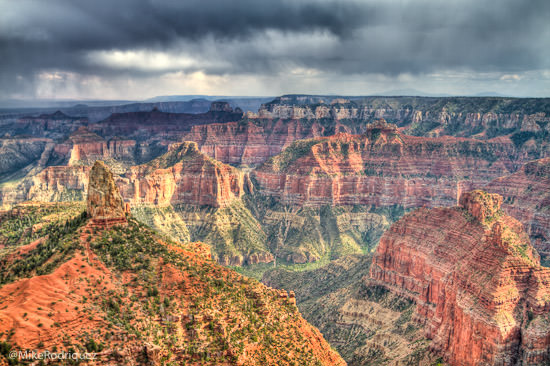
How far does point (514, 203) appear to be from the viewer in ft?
617

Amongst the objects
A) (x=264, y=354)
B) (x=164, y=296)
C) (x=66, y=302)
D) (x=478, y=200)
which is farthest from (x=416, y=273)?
(x=66, y=302)

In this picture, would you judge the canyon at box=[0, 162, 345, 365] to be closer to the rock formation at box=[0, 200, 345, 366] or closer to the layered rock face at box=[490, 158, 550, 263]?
the rock formation at box=[0, 200, 345, 366]

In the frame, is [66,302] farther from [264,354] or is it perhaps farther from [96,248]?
[264,354]

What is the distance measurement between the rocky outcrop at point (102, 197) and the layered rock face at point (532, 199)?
144 meters

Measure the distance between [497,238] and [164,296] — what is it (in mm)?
59563

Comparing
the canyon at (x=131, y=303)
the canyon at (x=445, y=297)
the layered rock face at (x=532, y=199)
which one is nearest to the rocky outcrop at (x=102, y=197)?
the canyon at (x=131, y=303)

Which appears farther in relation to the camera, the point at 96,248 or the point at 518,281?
the point at 518,281

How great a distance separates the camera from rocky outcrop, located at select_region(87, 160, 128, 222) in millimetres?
70000

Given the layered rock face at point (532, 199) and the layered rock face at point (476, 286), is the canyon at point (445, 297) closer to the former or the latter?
the layered rock face at point (476, 286)

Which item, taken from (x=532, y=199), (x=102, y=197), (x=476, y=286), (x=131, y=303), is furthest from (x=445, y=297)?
(x=532, y=199)

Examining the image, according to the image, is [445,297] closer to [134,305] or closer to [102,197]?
[134,305]

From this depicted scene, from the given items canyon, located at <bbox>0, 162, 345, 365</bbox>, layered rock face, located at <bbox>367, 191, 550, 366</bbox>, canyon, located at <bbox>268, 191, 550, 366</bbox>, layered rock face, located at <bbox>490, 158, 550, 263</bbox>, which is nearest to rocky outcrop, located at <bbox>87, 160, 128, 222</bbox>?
canyon, located at <bbox>0, 162, 345, 365</bbox>

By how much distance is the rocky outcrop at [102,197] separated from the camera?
230 feet

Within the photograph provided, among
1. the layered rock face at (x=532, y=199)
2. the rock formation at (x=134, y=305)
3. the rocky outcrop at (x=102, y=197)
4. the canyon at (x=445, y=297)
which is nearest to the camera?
the rock formation at (x=134, y=305)
